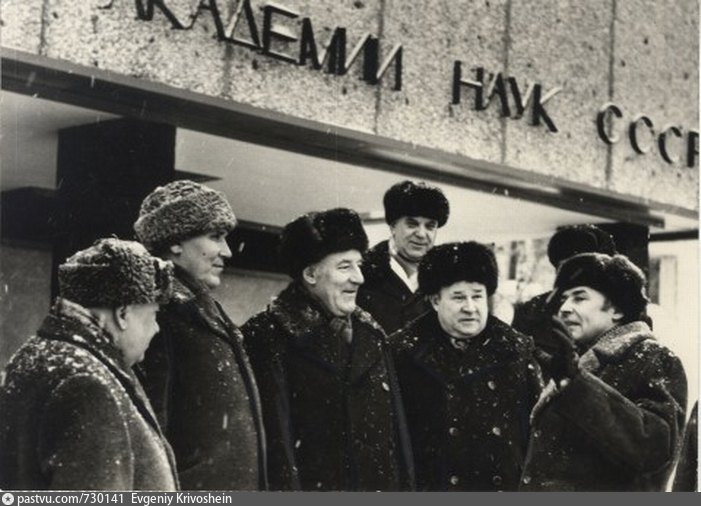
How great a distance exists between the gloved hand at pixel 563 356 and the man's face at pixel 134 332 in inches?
59.0

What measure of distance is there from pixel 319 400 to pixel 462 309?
0.67 metres

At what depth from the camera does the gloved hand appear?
4.37m

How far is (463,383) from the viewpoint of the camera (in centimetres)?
467

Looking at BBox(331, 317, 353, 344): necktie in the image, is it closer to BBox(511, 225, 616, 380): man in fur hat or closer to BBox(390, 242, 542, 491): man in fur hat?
BBox(390, 242, 542, 491): man in fur hat

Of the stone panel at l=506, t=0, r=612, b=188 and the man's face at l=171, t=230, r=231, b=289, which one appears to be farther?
the stone panel at l=506, t=0, r=612, b=188

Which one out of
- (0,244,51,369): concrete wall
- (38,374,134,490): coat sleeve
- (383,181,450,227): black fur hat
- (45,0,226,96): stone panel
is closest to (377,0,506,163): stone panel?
(383,181,450,227): black fur hat

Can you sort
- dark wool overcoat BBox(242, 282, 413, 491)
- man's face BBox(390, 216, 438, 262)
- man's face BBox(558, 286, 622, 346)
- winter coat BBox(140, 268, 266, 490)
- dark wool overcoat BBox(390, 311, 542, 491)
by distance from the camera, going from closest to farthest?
1. winter coat BBox(140, 268, 266, 490)
2. dark wool overcoat BBox(242, 282, 413, 491)
3. dark wool overcoat BBox(390, 311, 542, 491)
4. man's face BBox(558, 286, 622, 346)
5. man's face BBox(390, 216, 438, 262)

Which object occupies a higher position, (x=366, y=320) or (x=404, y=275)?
(x=404, y=275)

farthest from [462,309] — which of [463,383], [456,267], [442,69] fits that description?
[442,69]

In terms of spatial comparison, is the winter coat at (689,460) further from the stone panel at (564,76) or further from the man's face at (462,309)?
the stone panel at (564,76)

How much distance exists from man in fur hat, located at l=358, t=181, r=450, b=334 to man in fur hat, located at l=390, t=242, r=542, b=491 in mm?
270

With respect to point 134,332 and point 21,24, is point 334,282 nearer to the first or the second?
point 134,332

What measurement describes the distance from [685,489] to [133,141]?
A: 2593 millimetres

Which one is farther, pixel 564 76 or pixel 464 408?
pixel 564 76
